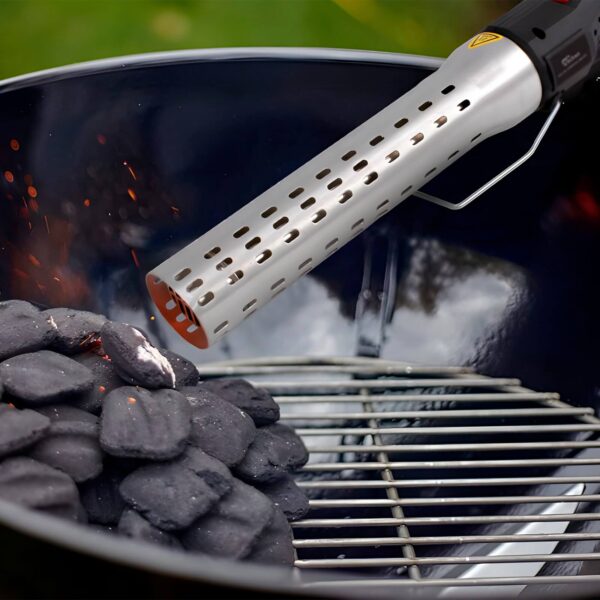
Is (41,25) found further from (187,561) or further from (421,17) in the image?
(187,561)

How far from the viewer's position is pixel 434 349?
97cm

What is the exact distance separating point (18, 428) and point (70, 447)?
42mm

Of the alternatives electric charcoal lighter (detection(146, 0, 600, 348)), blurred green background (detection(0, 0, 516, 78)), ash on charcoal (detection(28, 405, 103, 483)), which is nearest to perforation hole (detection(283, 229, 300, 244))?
electric charcoal lighter (detection(146, 0, 600, 348))

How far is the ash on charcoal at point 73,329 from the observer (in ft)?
2.42

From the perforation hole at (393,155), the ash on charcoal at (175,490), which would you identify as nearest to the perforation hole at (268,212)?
the perforation hole at (393,155)

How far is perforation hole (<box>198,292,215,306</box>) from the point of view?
713 millimetres

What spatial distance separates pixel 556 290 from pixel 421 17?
775 millimetres

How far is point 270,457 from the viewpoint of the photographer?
741mm

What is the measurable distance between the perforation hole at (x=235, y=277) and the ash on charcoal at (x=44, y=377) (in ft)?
0.43

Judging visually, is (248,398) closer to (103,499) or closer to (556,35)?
(103,499)

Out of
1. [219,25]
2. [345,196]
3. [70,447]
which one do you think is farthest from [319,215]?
[219,25]

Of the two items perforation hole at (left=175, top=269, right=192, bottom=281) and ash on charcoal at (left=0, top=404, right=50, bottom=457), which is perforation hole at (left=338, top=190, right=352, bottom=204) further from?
ash on charcoal at (left=0, top=404, right=50, bottom=457)

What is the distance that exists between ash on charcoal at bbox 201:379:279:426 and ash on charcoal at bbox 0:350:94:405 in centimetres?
14

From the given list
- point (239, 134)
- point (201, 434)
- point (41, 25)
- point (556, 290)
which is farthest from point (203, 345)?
point (41, 25)
